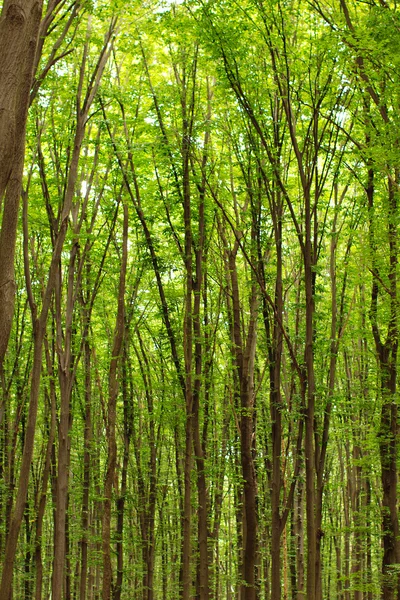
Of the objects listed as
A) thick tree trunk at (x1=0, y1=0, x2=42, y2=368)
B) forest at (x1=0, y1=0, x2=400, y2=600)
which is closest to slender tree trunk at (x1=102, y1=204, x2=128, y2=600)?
forest at (x1=0, y1=0, x2=400, y2=600)

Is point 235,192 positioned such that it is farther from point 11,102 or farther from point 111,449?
point 11,102

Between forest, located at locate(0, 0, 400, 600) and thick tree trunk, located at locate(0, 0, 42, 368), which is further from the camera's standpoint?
forest, located at locate(0, 0, 400, 600)

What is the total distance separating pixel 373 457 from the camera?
12.2m

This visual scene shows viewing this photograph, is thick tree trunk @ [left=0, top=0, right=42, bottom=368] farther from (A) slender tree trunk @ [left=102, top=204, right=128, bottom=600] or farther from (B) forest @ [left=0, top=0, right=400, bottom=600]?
(A) slender tree trunk @ [left=102, top=204, right=128, bottom=600]

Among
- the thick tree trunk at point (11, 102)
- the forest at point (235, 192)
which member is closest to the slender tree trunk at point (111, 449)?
the forest at point (235, 192)

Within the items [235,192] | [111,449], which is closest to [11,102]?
[235,192]

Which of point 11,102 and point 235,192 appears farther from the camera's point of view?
point 235,192

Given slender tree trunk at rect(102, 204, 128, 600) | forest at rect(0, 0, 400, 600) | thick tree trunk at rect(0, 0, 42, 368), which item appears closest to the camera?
thick tree trunk at rect(0, 0, 42, 368)

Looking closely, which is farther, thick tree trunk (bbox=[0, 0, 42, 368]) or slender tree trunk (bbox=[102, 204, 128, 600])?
slender tree trunk (bbox=[102, 204, 128, 600])

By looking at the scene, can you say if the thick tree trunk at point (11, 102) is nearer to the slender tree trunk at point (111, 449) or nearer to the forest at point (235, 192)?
the forest at point (235, 192)

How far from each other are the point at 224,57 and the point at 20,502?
23.2 feet

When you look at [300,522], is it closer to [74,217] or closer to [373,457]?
[373,457]

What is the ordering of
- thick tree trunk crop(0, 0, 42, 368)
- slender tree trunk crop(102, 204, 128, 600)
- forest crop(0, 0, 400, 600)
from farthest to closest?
slender tree trunk crop(102, 204, 128, 600)
forest crop(0, 0, 400, 600)
thick tree trunk crop(0, 0, 42, 368)

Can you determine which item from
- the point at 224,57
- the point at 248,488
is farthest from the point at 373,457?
the point at 224,57
